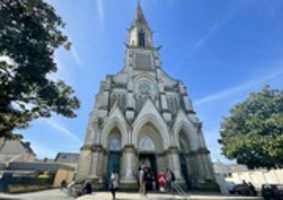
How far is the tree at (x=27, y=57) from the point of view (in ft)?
32.9

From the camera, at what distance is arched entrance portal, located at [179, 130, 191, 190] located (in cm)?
2320

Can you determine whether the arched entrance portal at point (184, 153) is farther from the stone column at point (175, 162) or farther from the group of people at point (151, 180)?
the group of people at point (151, 180)

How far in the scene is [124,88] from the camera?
90.6 feet

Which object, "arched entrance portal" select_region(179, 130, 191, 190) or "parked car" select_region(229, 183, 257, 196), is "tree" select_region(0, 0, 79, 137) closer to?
"arched entrance portal" select_region(179, 130, 191, 190)

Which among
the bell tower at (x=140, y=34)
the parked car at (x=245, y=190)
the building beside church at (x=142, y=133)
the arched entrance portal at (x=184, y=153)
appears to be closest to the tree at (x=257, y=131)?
the parked car at (x=245, y=190)

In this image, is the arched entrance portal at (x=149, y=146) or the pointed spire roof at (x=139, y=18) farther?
the pointed spire roof at (x=139, y=18)

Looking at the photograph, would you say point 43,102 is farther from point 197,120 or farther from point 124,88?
point 197,120

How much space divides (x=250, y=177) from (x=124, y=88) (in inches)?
1018

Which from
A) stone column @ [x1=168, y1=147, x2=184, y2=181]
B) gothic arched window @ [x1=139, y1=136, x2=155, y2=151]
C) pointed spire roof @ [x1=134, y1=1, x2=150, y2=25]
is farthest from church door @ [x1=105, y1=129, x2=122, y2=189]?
pointed spire roof @ [x1=134, y1=1, x2=150, y2=25]

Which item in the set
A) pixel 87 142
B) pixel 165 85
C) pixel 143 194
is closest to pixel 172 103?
pixel 165 85

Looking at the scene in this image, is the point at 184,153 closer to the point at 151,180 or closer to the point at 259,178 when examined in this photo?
the point at 151,180

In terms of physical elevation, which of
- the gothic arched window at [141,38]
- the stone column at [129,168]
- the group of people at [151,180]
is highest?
the gothic arched window at [141,38]

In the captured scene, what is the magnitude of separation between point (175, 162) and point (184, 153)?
3.19 metres

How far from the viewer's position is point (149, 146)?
2427cm
